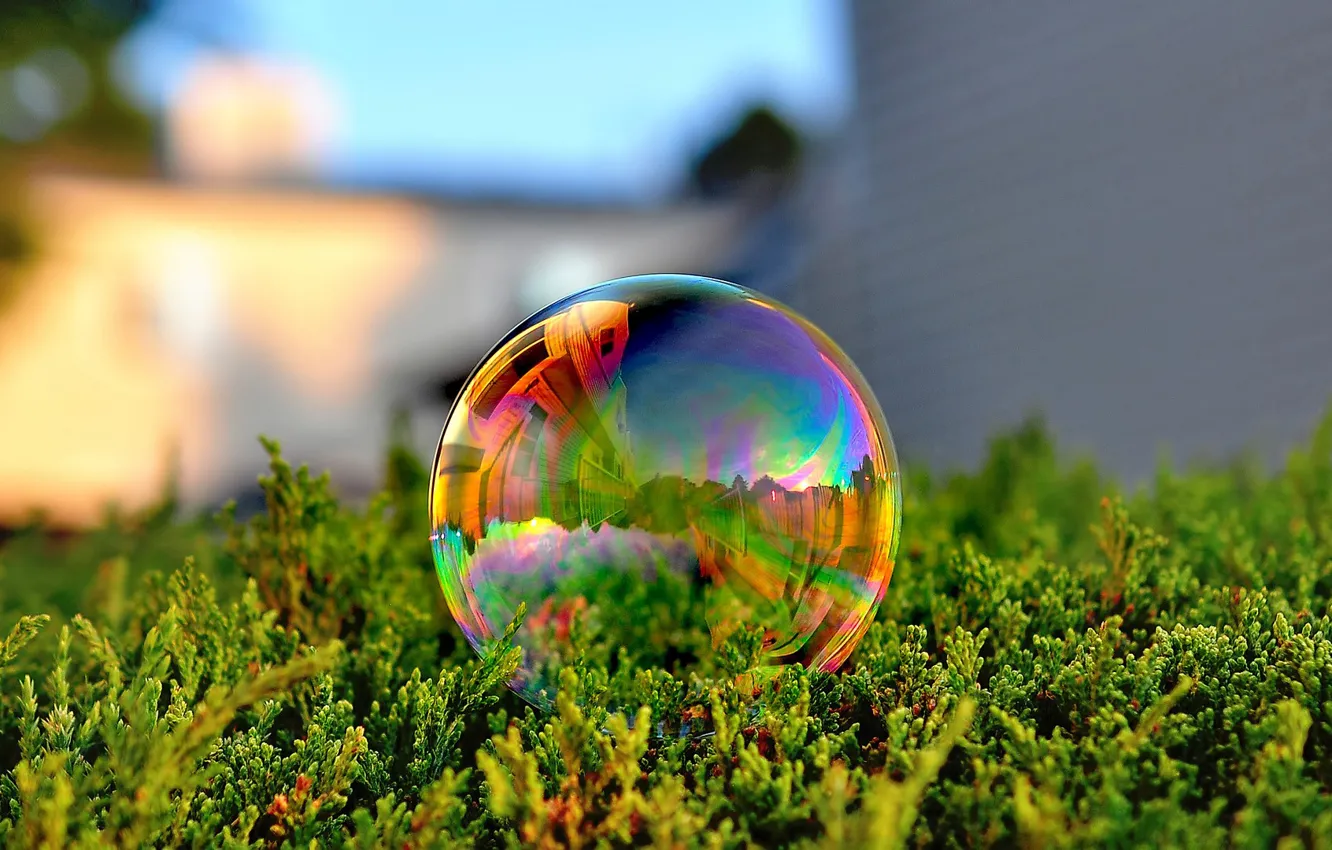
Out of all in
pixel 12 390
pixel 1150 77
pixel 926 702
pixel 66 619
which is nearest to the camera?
pixel 926 702

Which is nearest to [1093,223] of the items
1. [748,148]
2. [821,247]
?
[821,247]

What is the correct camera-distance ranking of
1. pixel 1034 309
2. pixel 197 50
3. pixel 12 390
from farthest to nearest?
pixel 197 50 < pixel 12 390 < pixel 1034 309

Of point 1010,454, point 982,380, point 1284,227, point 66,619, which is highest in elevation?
point 1284,227

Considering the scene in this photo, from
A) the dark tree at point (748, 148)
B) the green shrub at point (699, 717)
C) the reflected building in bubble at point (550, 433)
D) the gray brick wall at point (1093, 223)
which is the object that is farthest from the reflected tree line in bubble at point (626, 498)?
the dark tree at point (748, 148)

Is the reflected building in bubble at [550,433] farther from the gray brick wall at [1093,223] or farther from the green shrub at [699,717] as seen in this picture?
the gray brick wall at [1093,223]

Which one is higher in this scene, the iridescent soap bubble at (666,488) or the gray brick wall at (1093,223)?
the gray brick wall at (1093,223)

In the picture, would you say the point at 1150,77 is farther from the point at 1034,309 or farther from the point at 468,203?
the point at 468,203

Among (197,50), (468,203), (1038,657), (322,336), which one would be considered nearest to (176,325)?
(322,336)
